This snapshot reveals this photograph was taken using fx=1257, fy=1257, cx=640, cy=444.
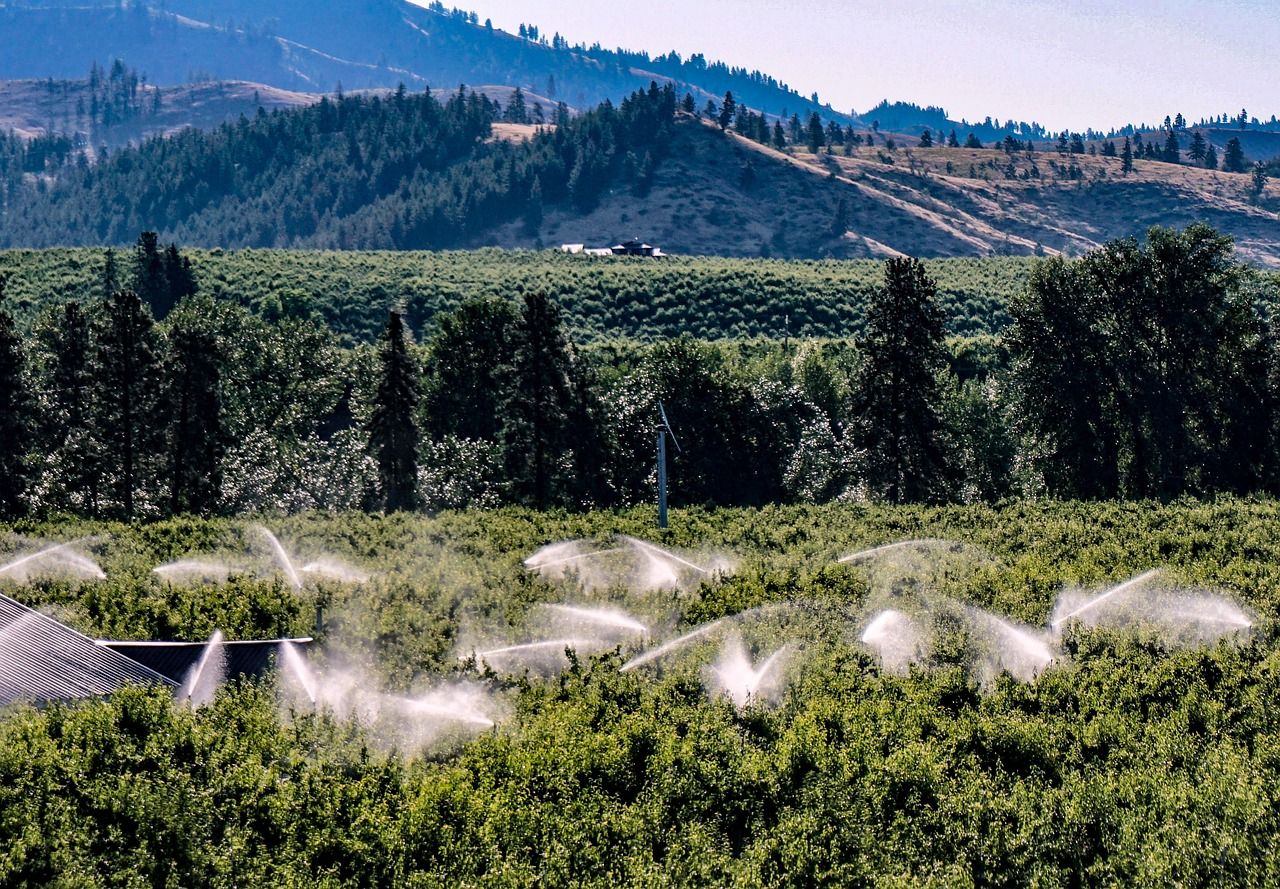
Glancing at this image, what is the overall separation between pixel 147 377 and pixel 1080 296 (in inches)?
1872

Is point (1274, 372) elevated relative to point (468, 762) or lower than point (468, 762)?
elevated

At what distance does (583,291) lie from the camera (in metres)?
132

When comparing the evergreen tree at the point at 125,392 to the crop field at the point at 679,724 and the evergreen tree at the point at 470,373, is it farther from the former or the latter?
the crop field at the point at 679,724

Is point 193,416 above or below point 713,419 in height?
below

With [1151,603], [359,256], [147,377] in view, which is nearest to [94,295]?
[359,256]

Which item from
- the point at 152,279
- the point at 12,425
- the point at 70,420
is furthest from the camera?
the point at 152,279

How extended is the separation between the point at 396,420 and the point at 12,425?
59.7 feet

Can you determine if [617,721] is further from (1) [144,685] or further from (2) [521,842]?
(1) [144,685]

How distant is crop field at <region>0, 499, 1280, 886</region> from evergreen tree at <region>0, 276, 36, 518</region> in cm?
2093

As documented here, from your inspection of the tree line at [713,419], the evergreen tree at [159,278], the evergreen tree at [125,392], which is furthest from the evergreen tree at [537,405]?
the evergreen tree at [159,278]

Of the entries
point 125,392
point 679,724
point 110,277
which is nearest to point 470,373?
point 125,392

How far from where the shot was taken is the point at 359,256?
510 ft

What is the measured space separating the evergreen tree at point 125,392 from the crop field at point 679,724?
2265cm

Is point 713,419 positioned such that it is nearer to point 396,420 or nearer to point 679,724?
point 396,420
